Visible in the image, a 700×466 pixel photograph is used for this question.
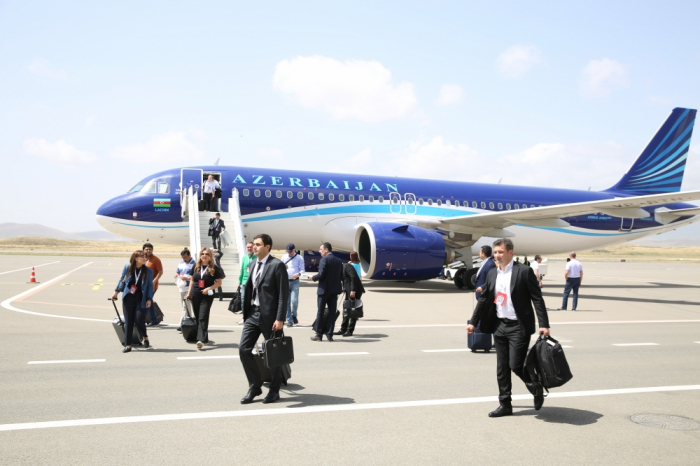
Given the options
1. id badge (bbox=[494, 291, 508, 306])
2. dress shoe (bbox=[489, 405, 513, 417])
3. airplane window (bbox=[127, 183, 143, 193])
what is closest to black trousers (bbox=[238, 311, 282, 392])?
dress shoe (bbox=[489, 405, 513, 417])

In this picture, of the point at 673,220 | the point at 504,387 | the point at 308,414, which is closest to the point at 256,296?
the point at 308,414

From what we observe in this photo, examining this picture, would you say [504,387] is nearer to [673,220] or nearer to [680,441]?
[680,441]

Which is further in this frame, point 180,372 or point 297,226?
point 297,226

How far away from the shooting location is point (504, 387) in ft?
19.4

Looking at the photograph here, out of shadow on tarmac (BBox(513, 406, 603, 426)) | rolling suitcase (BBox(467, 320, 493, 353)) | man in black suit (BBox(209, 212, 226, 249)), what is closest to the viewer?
shadow on tarmac (BBox(513, 406, 603, 426))

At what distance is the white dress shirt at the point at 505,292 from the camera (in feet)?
20.0

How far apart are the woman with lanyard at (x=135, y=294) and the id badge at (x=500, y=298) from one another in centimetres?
557

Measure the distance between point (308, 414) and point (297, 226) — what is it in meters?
16.3

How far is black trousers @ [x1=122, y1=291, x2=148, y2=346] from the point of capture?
354 inches

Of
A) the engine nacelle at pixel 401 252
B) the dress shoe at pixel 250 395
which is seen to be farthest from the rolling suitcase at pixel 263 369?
the engine nacelle at pixel 401 252

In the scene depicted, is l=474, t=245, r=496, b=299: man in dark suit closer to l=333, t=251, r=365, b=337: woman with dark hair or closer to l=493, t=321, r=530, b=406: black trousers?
l=333, t=251, r=365, b=337: woman with dark hair

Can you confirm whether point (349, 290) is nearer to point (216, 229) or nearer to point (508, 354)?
point (508, 354)

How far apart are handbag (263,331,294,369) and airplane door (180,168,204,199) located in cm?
1548

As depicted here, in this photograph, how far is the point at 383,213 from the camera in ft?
76.4
